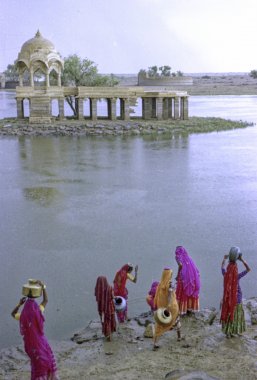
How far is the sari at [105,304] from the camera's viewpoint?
6547 millimetres

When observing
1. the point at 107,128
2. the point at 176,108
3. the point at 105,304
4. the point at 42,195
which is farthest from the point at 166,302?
the point at 176,108

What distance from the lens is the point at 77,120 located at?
111 ft

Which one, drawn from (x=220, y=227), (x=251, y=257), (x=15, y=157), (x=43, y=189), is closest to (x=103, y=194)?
(x=43, y=189)

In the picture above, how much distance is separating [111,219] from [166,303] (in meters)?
6.48

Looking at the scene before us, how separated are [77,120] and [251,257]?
2502 cm

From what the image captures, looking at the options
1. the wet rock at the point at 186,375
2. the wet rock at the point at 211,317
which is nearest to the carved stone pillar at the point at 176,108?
the wet rock at the point at 211,317

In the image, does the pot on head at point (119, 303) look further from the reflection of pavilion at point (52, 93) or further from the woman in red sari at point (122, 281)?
the reflection of pavilion at point (52, 93)

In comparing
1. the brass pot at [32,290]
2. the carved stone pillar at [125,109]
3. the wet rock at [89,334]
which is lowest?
the wet rock at [89,334]

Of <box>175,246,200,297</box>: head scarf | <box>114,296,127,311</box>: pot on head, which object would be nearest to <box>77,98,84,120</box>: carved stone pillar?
<box>175,246,200,297</box>: head scarf

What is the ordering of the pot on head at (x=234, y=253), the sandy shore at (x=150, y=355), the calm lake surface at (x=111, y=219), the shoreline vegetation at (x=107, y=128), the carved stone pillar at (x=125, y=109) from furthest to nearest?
the carved stone pillar at (x=125, y=109), the shoreline vegetation at (x=107, y=128), the calm lake surface at (x=111, y=219), the pot on head at (x=234, y=253), the sandy shore at (x=150, y=355)

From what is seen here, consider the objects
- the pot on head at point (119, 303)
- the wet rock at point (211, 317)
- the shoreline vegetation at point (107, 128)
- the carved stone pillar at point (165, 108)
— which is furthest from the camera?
the carved stone pillar at point (165, 108)

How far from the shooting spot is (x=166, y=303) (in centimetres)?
647

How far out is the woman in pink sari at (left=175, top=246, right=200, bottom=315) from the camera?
23.4ft

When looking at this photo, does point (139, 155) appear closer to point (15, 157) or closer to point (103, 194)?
point (15, 157)
